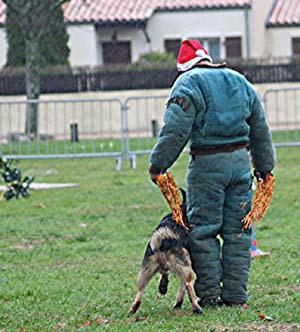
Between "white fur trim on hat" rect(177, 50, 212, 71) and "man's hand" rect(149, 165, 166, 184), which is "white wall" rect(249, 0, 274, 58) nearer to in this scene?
"white fur trim on hat" rect(177, 50, 212, 71)

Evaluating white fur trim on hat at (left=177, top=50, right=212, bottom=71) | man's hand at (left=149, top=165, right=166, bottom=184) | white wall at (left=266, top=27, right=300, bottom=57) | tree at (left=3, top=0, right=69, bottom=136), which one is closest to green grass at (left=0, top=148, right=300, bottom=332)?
man's hand at (left=149, top=165, right=166, bottom=184)

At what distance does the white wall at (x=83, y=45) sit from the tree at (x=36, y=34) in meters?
3.53

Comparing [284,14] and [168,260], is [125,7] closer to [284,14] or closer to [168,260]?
[284,14]

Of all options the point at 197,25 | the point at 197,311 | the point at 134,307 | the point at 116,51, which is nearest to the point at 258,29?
the point at 197,25

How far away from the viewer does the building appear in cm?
3562

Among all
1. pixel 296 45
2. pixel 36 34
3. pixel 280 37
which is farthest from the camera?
pixel 280 37

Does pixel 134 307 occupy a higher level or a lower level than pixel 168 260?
lower

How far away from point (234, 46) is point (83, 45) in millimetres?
5156

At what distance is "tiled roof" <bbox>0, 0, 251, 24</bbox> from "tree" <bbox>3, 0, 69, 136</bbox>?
3.45 metres

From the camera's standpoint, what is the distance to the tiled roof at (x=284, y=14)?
1430 inches

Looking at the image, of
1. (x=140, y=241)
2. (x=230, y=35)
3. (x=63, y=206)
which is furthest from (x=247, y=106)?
(x=230, y=35)

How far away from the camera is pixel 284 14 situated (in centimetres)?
3697

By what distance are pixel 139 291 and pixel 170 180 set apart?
28.3 inches

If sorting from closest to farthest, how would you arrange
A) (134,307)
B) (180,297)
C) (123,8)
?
(134,307)
(180,297)
(123,8)
